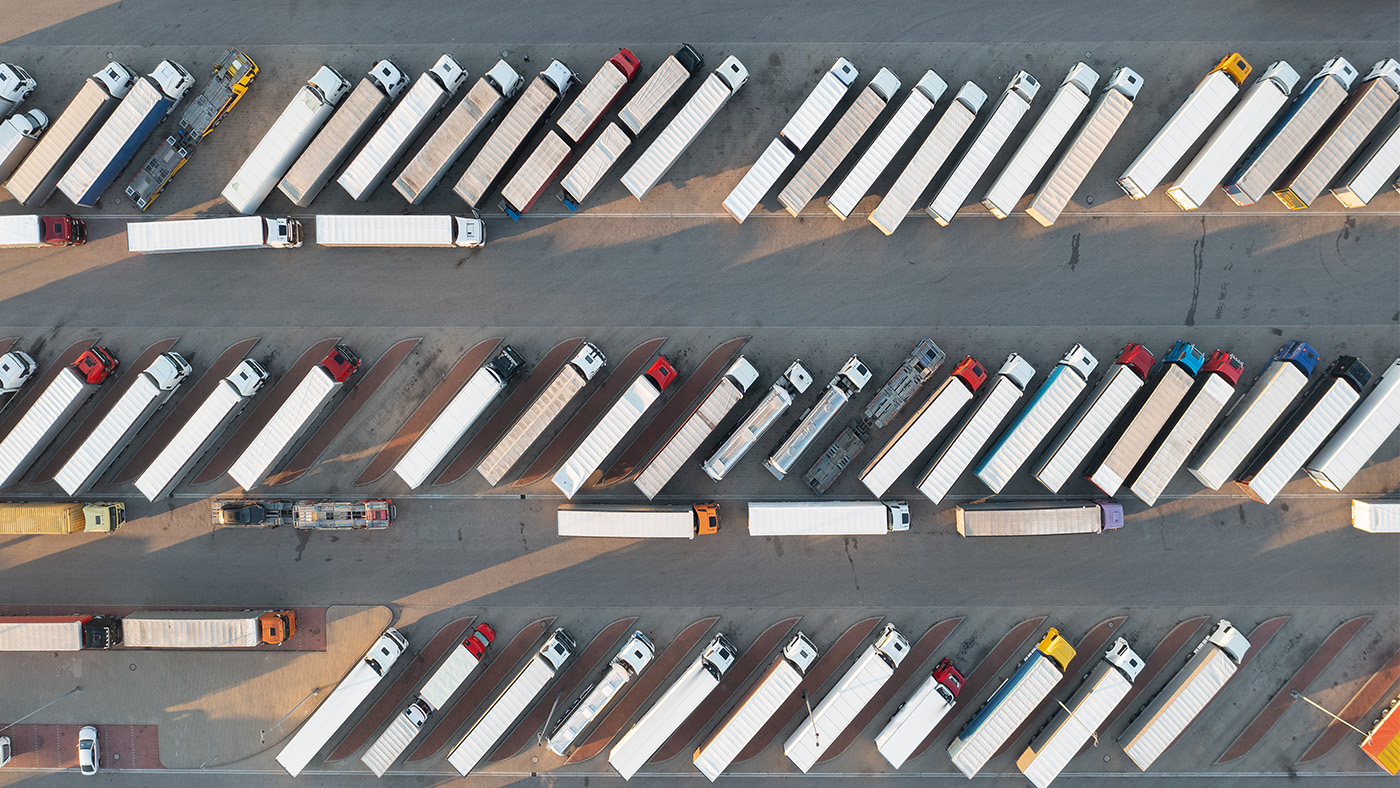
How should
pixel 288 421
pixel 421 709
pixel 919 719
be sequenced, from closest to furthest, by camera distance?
1. pixel 288 421
2. pixel 919 719
3. pixel 421 709

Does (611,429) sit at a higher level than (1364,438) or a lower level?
lower

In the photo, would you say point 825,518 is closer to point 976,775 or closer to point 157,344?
point 976,775

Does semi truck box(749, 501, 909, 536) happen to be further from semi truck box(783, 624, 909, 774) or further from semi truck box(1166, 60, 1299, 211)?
semi truck box(1166, 60, 1299, 211)

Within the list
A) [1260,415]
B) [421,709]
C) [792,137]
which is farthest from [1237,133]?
[421,709]

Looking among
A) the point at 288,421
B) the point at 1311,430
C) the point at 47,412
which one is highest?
the point at 1311,430

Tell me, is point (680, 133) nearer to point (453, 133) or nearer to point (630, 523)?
point (453, 133)

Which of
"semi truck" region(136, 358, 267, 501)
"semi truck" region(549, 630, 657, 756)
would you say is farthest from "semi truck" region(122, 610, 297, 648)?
"semi truck" region(549, 630, 657, 756)

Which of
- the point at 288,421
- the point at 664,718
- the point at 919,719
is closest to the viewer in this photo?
the point at 288,421

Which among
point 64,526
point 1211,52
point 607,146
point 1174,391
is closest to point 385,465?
point 64,526
